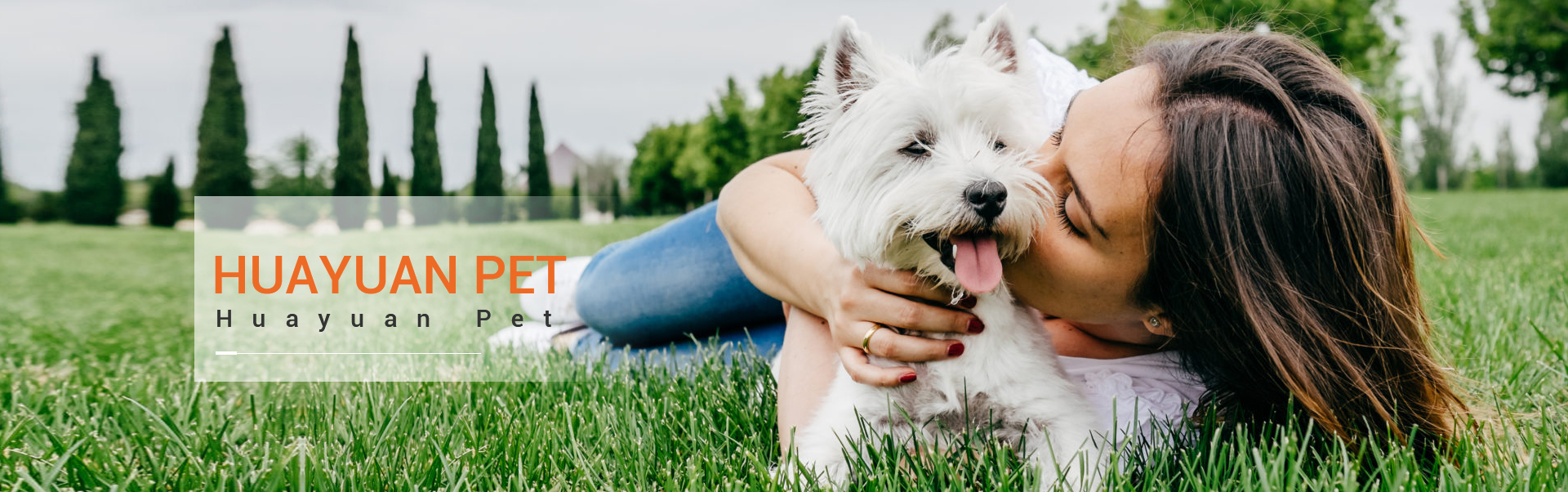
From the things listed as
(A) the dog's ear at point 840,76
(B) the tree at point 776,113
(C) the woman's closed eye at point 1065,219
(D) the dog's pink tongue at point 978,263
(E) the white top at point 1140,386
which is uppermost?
(B) the tree at point 776,113

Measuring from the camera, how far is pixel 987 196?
1820 mm

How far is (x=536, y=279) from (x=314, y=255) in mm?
7542

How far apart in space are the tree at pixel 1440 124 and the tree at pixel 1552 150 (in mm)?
3927

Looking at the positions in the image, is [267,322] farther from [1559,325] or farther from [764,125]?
[764,125]

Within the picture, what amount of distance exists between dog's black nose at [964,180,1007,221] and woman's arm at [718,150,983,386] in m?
0.34

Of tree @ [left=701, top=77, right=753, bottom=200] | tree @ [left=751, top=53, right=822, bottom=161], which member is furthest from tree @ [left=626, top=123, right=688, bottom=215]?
tree @ [left=751, top=53, right=822, bottom=161]

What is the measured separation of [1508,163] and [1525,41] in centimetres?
3230

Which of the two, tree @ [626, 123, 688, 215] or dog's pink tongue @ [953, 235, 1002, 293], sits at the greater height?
tree @ [626, 123, 688, 215]

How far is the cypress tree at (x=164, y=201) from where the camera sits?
28094 mm

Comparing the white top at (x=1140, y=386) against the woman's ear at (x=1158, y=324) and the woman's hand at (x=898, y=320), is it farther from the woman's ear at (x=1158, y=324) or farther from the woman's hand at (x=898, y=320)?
the woman's hand at (x=898, y=320)

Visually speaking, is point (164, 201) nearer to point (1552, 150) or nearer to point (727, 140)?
point (727, 140)

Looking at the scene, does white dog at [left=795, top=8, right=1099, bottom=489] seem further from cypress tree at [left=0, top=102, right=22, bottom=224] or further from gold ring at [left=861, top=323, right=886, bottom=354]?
cypress tree at [left=0, top=102, right=22, bottom=224]

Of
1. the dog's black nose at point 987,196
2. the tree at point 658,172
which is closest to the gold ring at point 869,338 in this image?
the dog's black nose at point 987,196

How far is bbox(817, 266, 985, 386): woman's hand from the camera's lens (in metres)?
2.11
